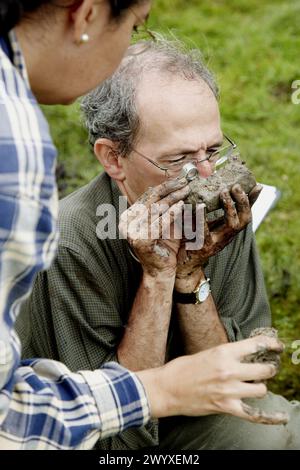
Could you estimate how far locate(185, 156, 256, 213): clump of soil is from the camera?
7.91ft

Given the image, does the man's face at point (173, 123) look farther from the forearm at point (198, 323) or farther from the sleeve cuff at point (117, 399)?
the sleeve cuff at point (117, 399)

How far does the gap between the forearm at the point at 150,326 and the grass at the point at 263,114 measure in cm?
116

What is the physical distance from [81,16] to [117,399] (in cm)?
83

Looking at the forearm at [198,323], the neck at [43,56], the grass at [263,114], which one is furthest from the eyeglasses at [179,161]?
the grass at [263,114]

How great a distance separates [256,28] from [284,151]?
181cm

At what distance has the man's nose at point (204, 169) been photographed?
8.43ft

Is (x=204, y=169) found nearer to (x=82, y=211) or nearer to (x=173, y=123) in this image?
(x=173, y=123)

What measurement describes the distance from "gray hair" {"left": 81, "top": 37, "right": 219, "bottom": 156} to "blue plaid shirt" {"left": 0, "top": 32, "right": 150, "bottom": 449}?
3.12 feet

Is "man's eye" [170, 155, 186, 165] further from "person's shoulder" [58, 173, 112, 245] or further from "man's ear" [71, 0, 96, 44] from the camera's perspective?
"man's ear" [71, 0, 96, 44]

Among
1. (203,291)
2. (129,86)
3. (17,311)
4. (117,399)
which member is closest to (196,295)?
(203,291)

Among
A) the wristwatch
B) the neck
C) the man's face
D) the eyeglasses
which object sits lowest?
the wristwatch

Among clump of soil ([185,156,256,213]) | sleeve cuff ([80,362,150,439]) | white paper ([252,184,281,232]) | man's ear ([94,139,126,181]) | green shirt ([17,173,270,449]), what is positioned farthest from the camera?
white paper ([252,184,281,232])

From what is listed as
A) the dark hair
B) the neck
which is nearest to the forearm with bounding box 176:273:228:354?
the neck
